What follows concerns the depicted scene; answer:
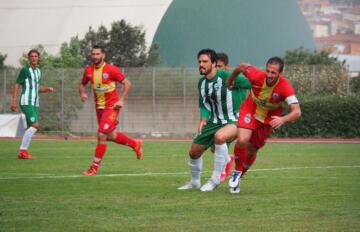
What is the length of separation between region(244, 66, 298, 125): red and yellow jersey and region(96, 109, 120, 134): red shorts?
404cm

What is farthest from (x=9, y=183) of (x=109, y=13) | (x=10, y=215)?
(x=109, y=13)

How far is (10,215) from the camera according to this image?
31.7 ft

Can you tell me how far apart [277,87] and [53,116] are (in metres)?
27.8

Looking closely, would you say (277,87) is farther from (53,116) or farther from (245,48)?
(245,48)

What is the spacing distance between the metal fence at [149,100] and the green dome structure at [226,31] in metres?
22.6

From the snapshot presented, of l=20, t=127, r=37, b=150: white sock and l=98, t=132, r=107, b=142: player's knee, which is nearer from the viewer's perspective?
l=98, t=132, r=107, b=142: player's knee

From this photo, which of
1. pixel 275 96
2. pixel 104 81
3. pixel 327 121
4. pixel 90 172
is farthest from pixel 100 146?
pixel 327 121

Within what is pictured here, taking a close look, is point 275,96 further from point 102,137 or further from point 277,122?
point 102,137

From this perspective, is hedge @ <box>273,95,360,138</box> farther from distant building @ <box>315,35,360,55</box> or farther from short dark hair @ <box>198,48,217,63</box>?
distant building @ <box>315,35,360,55</box>

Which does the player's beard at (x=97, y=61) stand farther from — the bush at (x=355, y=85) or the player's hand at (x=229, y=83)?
the bush at (x=355, y=85)

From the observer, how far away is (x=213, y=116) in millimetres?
13258

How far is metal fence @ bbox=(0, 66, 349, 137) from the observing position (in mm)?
38688

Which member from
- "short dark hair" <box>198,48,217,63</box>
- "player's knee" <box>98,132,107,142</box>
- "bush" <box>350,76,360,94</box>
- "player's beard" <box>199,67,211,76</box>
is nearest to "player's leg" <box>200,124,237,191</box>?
"player's beard" <box>199,67,211,76</box>

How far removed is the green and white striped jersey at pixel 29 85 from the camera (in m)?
19.8
